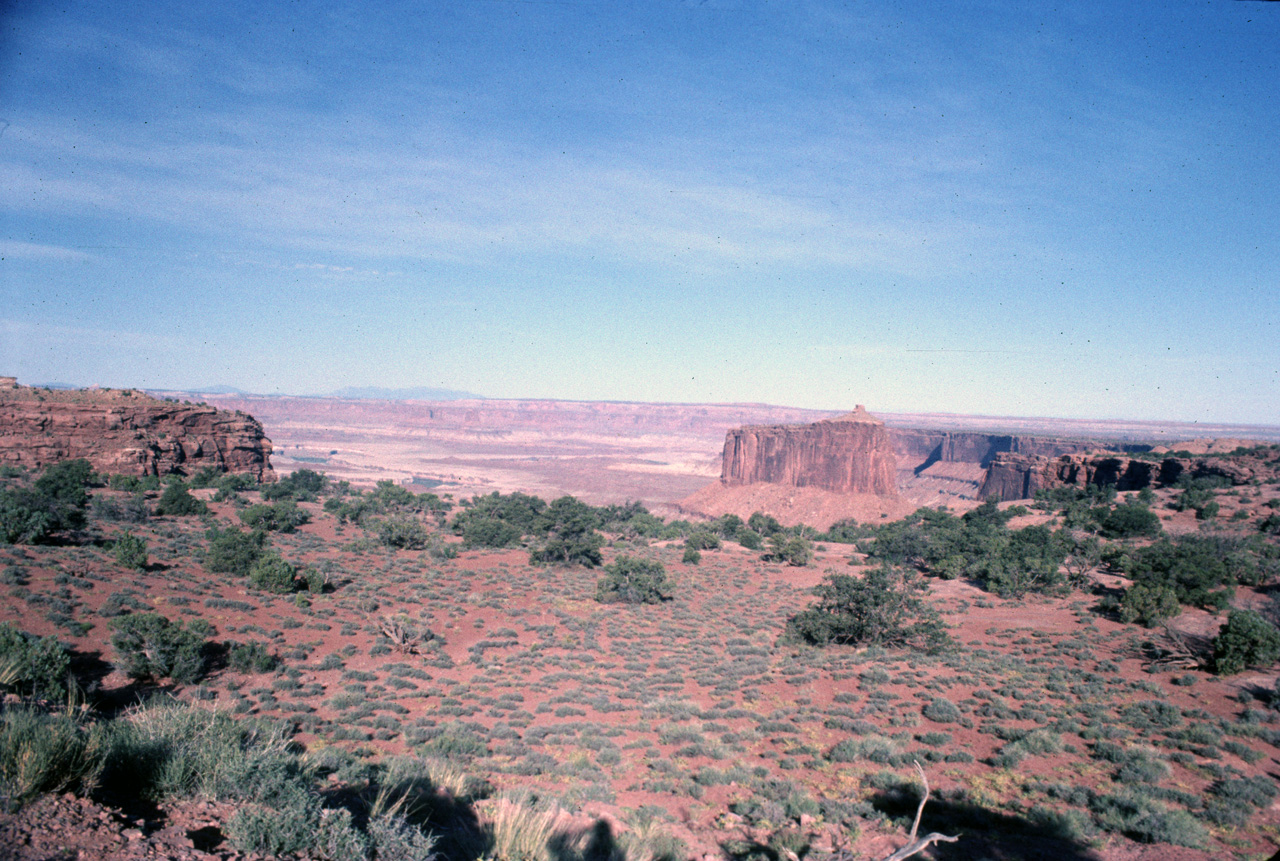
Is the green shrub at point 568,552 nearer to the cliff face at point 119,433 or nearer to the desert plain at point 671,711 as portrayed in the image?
the desert plain at point 671,711

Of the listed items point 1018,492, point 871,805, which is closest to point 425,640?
point 871,805

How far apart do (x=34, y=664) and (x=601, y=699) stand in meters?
10.3

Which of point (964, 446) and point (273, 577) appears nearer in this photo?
point (273, 577)

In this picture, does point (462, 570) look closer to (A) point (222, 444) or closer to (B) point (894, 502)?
(A) point (222, 444)

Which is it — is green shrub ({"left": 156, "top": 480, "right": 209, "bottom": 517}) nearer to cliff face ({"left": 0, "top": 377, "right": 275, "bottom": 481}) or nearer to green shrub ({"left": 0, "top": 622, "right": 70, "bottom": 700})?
cliff face ({"left": 0, "top": 377, "right": 275, "bottom": 481})

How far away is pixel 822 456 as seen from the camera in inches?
2849

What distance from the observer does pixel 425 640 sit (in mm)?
18172

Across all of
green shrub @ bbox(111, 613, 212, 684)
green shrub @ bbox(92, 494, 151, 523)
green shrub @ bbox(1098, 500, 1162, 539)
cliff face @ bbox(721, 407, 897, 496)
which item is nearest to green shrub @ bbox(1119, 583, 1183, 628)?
green shrub @ bbox(1098, 500, 1162, 539)

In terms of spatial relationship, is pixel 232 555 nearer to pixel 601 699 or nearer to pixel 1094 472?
pixel 601 699

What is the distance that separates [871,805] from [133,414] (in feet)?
166

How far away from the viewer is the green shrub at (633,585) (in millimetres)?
25469

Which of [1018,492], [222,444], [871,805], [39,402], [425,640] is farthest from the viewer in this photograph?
[1018,492]

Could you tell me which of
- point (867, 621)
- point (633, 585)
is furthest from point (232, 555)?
point (867, 621)

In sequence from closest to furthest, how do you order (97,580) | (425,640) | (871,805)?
(871,805) < (97,580) < (425,640)
